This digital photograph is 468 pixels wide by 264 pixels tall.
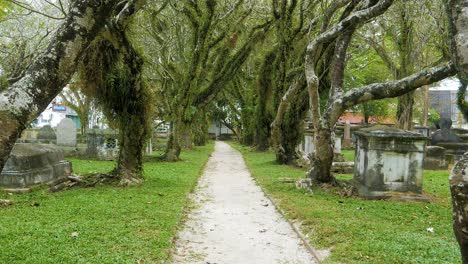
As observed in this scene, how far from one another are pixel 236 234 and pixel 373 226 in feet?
6.56

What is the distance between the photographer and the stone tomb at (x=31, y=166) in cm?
927

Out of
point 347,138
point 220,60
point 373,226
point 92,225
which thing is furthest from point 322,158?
point 347,138

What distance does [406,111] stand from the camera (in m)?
18.5

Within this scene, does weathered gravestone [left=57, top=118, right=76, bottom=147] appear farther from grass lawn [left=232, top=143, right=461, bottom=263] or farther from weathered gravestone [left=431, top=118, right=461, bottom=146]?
weathered gravestone [left=431, top=118, right=461, bottom=146]

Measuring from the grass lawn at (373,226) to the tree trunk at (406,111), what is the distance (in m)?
8.73

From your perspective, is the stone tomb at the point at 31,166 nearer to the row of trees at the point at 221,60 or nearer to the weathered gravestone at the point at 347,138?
the row of trees at the point at 221,60

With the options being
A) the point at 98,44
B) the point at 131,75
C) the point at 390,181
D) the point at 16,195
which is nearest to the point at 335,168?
the point at 390,181

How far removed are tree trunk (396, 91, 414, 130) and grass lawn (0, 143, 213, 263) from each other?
12.3 metres

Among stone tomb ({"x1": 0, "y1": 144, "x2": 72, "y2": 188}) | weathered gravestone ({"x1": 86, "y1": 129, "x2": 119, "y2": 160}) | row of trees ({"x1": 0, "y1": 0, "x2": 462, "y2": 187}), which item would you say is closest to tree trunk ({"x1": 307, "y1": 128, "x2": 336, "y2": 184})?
row of trees ({"x1": 0, "y1": 0, "x2": 462, "y2": 187})

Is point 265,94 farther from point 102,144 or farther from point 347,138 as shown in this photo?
point 347,138

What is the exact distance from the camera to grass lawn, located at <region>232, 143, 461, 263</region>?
16.6 ft

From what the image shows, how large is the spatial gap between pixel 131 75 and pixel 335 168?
7654 millimetres

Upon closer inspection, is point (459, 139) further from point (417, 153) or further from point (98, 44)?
point (98, 44)

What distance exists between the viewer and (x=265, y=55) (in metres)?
22.2
